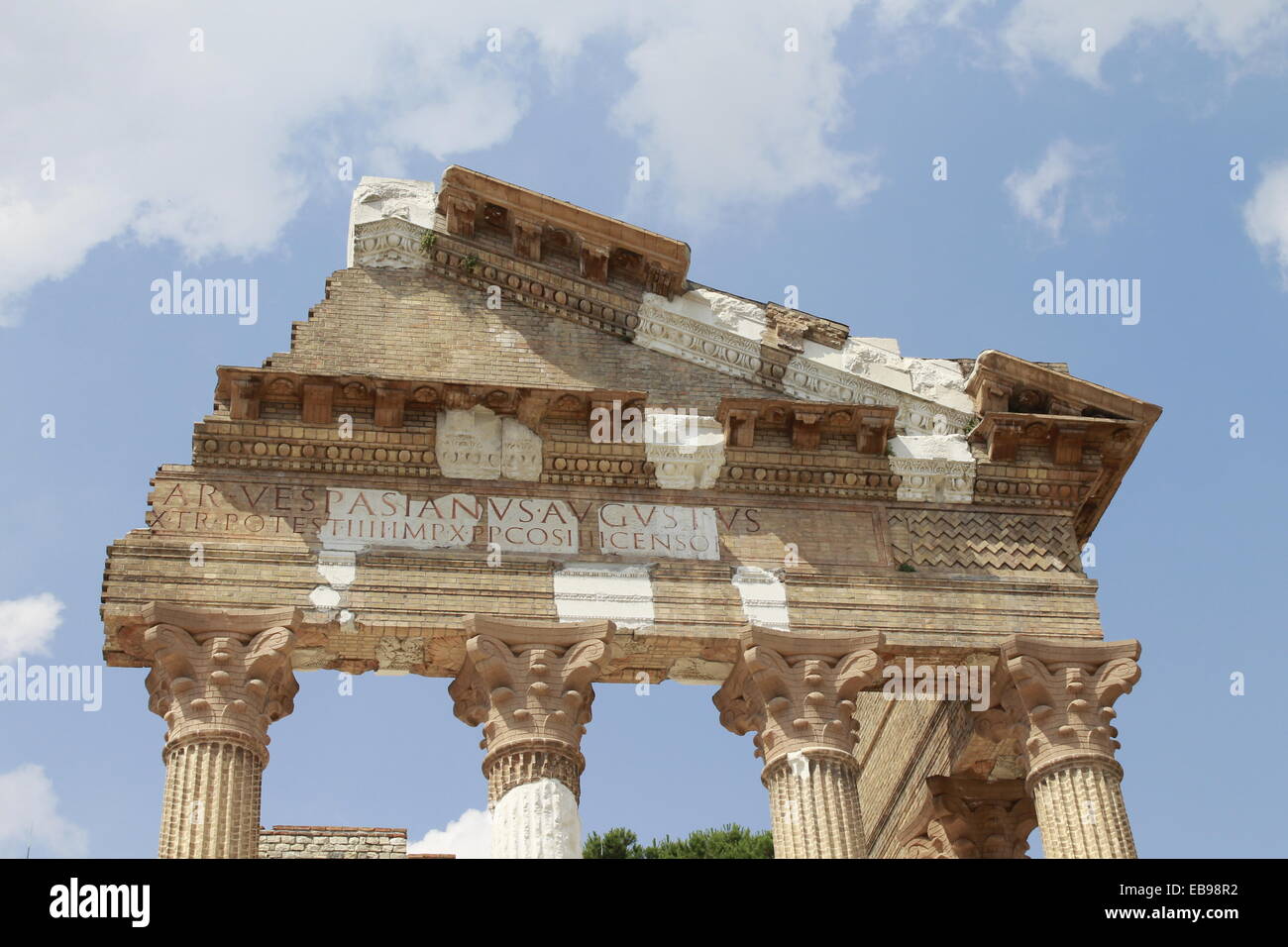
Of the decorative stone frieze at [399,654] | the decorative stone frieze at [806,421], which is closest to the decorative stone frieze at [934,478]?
the decorative stone frieze at [806,421]

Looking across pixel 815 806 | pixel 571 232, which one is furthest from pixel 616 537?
pixel 571 232

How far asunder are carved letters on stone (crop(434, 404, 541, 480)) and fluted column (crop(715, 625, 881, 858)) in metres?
3.05

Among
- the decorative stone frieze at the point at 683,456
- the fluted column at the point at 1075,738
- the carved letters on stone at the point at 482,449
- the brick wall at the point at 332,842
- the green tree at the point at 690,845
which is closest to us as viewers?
the fluted column at the point at 1075,738

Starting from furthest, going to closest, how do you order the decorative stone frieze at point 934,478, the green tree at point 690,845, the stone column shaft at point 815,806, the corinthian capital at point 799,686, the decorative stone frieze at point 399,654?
the green tree at point 690,845
the decorative stone frieze at point 934,478
the decorative stone frieze at point 399,654
the corinthian capital at point 799,686
the stone column shaft at point 815,806

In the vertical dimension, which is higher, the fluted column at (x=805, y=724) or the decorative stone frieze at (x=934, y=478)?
the decorative stone frieze at (x=934, y=478)

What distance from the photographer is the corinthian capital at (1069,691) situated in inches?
778

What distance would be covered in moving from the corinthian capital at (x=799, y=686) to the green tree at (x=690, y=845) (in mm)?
15285

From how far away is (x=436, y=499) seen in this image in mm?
20656

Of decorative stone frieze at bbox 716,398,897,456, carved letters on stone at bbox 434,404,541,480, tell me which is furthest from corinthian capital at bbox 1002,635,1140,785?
carved letters on stone at bbox 434,404,541,480

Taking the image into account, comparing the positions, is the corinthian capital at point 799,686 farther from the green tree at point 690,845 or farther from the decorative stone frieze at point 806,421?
the green tree at point 690,845

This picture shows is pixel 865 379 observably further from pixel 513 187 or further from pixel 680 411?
pixel 513 187
